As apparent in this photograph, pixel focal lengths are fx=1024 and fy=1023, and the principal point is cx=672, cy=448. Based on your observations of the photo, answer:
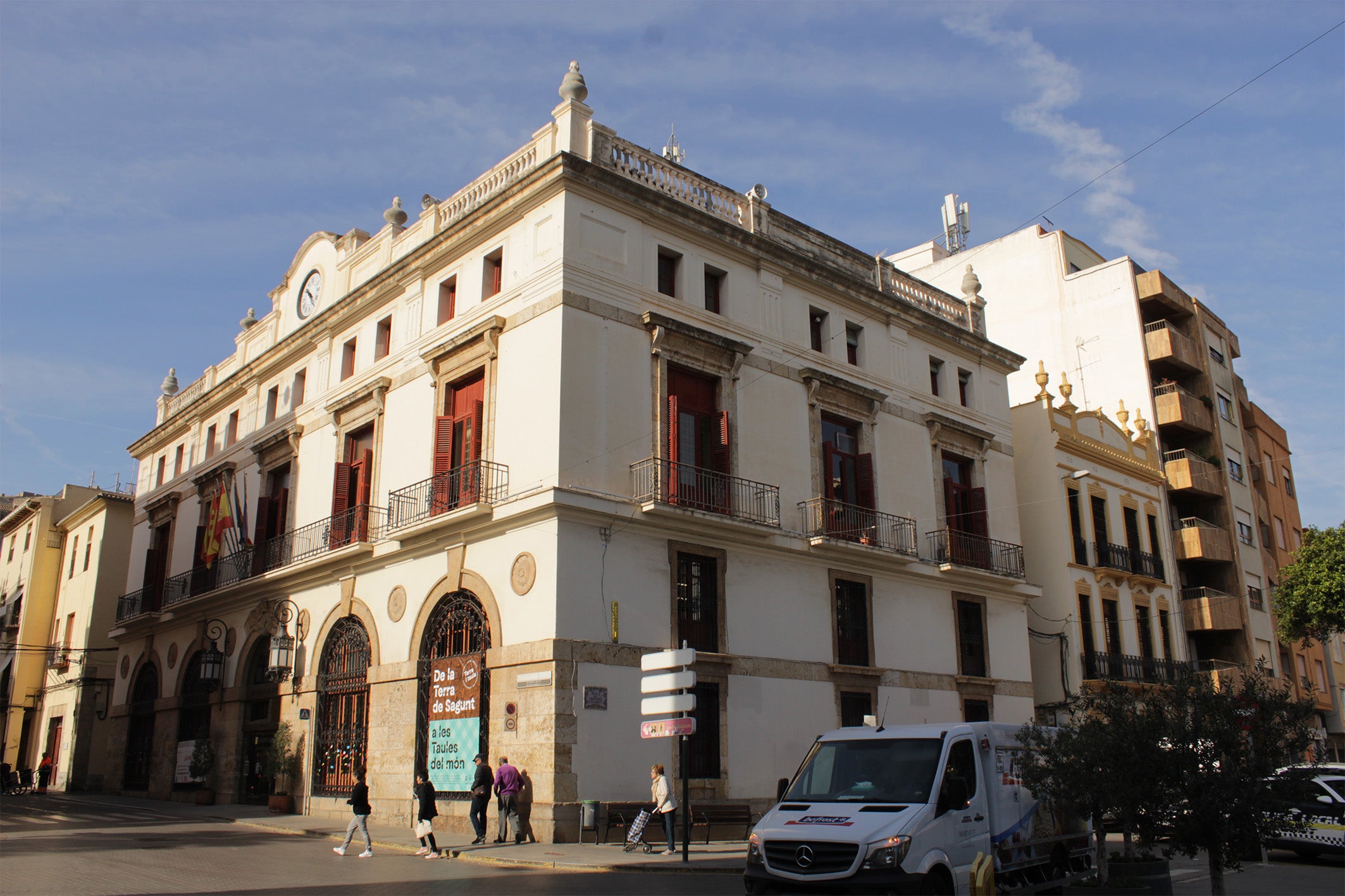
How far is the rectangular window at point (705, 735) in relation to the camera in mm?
19875

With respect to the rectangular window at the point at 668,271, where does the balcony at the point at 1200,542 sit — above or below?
below

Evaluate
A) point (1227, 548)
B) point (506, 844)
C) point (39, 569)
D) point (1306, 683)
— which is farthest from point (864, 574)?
point (39, 569)

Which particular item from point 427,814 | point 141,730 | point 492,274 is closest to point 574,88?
point 492,274

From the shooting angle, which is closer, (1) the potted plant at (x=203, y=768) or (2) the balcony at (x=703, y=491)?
(2) the balcony at (x=703, y=491)

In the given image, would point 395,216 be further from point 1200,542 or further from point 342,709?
point 1200,542

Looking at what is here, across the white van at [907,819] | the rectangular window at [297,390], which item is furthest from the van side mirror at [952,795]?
the rectangular window at [297,390]

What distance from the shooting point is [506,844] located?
682 inches

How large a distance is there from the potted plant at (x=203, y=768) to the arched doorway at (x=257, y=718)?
1.14m

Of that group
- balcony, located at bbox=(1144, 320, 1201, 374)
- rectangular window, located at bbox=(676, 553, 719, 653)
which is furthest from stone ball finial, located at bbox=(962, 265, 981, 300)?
rectangular window, located at bbox=(676, 553, 719, 653)

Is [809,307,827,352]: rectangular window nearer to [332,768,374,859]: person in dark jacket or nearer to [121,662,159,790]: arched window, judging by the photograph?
[332,768,374,859]: person in dark jacket

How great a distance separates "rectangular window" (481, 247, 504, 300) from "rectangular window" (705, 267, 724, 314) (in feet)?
15.2

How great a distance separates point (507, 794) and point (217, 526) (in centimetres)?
1676

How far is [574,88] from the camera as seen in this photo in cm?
2173

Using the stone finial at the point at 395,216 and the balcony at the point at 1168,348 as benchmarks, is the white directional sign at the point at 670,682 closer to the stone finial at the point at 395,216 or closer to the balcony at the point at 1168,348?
the stone finial at the point at 395,216
